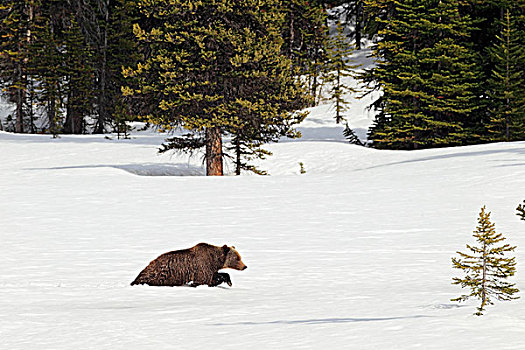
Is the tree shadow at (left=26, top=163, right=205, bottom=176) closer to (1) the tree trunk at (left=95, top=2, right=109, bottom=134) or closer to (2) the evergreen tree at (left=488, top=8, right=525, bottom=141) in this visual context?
(2) the evergreen tree at (left=488, top=8, right=525, bottom=141)

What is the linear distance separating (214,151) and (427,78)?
1166cm

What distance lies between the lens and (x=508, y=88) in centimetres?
2714

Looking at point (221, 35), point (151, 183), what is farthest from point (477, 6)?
point (151, 183)

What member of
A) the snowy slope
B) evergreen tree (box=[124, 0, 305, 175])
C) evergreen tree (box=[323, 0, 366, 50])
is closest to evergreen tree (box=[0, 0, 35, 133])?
evergreen tree (box=[323, 0, 366, 50])

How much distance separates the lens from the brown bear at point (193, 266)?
7.03 m

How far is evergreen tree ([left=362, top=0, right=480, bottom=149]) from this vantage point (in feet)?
92.1

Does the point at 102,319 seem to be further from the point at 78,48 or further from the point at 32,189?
the point at 78,48

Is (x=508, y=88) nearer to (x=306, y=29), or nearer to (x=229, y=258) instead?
(x=306, y=29)

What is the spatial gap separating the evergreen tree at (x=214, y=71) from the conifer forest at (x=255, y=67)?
40 mm

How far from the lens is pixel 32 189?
16.8 meters

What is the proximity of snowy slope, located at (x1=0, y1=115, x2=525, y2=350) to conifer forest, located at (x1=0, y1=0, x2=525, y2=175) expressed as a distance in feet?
8.66

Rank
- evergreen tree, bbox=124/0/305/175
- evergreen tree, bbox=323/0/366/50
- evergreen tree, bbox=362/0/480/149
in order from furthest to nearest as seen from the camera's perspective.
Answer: evergreen tree, bbox=323/0/366/50
evergreen tree, bbox=362/0/480/149
evergreen tree, bbox=124/0/305/175

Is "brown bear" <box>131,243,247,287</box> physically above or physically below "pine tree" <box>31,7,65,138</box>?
below

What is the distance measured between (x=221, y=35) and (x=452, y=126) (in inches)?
461
